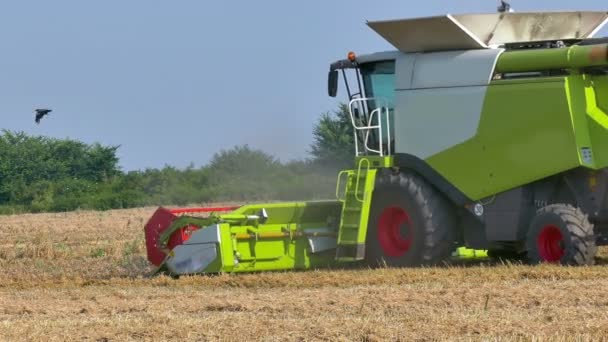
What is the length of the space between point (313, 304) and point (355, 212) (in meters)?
4.71

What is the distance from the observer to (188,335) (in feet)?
28.9

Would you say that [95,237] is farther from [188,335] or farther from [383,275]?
[188,335]

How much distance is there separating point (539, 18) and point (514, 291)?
4959mm

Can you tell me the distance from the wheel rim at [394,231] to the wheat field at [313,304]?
0.80m

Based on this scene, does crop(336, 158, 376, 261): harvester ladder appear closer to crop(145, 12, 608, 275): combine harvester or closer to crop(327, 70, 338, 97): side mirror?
crop(145, 12, 608, 275): combine harvester

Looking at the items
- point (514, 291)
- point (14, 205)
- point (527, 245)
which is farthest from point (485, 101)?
point (14, 205)

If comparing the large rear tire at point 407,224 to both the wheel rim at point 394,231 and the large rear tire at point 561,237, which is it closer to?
the wheel rim at point 394,231

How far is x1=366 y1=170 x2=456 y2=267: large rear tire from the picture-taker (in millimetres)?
14594

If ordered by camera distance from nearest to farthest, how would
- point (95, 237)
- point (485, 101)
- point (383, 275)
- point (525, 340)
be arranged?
point (525, 340) < point (383, 275) < point (485, 101) < point (95, 237)

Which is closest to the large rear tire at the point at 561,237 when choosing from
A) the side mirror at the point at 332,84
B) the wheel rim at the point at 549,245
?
the wheel rim at the point at 549,245

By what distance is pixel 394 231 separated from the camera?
1517 cm

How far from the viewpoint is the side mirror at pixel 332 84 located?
15750mm

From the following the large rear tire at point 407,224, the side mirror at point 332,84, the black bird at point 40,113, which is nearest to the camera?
the large rear tire at point 407,224

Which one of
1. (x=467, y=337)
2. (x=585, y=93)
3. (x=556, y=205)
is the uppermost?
(x=585, y=93)
